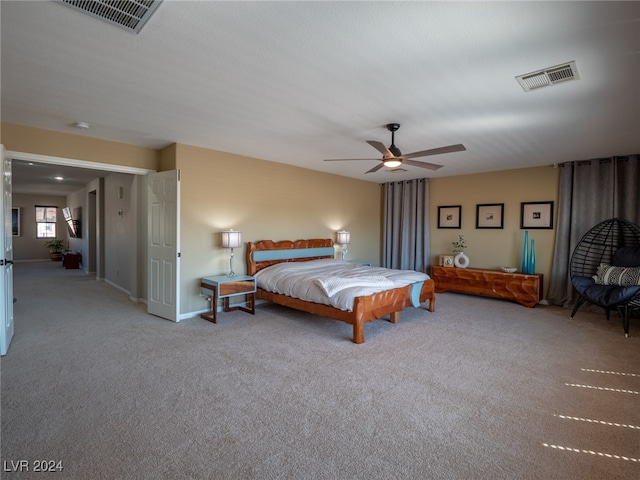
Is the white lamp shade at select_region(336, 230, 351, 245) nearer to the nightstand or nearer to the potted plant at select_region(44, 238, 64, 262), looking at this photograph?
the nightstand

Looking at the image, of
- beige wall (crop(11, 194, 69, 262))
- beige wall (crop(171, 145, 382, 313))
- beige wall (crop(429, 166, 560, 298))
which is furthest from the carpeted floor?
beige wall (crop(11, 194, 69, 262))

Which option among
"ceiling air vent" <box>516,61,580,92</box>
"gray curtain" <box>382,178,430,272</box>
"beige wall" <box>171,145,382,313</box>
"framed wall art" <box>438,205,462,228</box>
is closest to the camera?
"ceiling air vent" <box>516,61,580,92</box>

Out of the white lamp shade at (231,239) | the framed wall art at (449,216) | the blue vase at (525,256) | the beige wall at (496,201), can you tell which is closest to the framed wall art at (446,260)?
the beige wall at (496,201)

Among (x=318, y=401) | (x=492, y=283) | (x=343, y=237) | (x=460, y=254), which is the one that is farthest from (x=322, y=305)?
(x=460, y=254)

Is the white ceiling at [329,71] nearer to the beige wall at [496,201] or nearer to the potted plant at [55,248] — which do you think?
the beige wall at [496,201]

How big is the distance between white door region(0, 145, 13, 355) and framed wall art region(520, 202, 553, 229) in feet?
25.3

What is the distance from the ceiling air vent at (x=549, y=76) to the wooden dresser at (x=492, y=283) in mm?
4026

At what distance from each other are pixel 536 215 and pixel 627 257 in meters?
1.51

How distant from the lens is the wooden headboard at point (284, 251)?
18.1ft

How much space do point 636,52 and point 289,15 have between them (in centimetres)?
236

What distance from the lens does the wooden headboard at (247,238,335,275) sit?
217 inches

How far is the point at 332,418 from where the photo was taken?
2320 millimetres

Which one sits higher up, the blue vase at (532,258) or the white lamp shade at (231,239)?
the white lamp shade at (231,239)

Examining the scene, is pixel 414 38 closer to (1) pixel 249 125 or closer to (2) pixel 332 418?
(1) pixel 249 125
